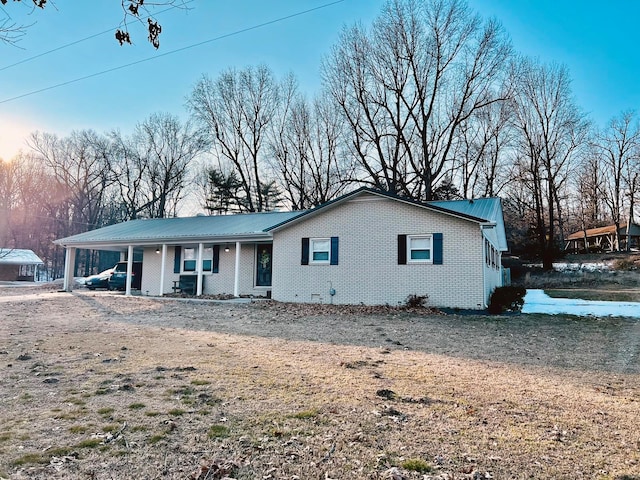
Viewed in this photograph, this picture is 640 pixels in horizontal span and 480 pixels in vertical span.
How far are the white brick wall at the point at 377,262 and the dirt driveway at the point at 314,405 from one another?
15.7 feet

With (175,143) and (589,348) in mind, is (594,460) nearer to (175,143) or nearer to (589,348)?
(589,348)

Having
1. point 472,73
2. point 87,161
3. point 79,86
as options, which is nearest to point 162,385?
point 79,86

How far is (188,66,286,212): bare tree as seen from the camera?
37344mm

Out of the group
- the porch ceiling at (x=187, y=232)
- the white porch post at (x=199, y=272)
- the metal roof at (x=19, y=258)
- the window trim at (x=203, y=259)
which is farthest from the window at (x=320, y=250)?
the metal roof at (x=19, y=258)

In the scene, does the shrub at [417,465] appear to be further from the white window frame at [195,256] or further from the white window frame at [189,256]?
the white window frame at [189,256]

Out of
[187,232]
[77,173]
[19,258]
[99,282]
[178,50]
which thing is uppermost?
[77,173]

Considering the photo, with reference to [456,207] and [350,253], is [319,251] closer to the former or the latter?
[350,253]

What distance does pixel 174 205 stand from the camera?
45281 millimetres

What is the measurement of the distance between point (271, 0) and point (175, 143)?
3613 centimetres

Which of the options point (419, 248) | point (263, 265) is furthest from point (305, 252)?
point (419, 248)

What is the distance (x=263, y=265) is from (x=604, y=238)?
146 ft

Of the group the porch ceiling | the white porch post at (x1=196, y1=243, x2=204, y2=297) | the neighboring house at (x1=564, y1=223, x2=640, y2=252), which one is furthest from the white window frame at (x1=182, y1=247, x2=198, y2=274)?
the neighboring house at (x1=564, y1=223, x2=640, y2=252)

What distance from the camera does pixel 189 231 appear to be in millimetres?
20000

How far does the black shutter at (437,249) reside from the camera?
14.6m
